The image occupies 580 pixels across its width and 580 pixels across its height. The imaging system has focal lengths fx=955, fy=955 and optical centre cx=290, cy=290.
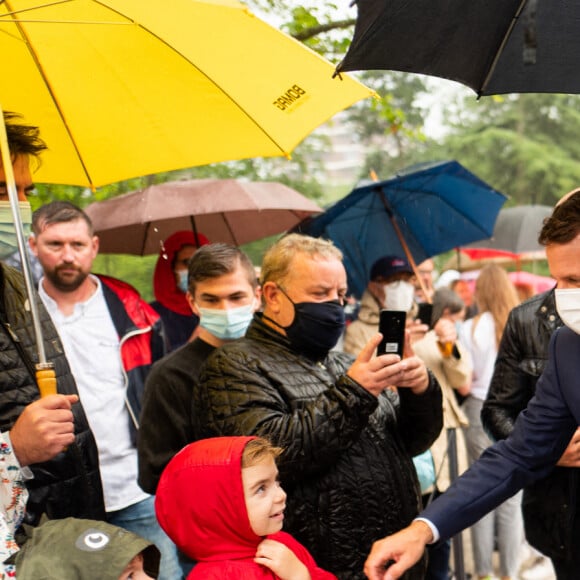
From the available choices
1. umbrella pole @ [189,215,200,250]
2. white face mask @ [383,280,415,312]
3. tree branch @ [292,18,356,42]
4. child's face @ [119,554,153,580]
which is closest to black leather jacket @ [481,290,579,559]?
white face mask @ [383,280,415,312]

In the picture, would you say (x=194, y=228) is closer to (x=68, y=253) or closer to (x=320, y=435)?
(x=68, y=253)

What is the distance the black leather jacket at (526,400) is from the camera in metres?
4.26

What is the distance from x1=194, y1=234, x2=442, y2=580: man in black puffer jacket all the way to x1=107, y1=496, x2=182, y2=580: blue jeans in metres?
1.52

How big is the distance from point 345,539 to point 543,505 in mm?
1238

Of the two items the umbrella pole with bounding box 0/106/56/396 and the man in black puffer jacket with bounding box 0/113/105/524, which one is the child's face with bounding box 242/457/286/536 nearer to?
the man in black puffer jacket with bounding box 0/113/105/524

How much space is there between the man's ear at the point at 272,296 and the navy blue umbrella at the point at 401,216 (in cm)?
335

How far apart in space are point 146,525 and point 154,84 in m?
2.35

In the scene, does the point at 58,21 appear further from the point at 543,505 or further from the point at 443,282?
the point at 443,282

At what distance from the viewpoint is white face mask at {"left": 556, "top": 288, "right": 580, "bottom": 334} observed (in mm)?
3135

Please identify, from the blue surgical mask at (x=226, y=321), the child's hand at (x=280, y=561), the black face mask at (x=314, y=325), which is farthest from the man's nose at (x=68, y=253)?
the child's hand at (x=280, y=561)

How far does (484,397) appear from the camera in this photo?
790 cm

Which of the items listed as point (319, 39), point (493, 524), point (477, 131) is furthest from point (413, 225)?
point (477, 131)

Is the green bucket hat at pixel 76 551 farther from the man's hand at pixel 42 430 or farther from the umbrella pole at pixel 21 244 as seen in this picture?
the umbrella pole at pixel 21 244

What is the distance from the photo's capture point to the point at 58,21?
12.2 ft
